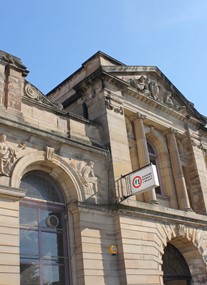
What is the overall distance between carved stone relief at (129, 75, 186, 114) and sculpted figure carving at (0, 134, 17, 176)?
26.0 ft

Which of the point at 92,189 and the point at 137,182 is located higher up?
the point at 137,182

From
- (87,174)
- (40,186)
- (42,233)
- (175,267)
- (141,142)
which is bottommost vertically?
(175,267)

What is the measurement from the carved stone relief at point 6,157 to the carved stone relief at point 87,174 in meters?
2.41

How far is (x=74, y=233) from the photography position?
40.2ft

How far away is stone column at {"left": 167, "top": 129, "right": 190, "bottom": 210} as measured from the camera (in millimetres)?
17005

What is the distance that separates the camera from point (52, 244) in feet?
39.0

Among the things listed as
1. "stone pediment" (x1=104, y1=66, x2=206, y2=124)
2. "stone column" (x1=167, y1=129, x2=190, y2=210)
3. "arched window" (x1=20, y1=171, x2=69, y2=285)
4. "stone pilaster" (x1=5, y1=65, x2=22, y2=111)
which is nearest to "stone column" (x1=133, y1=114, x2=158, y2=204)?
"stone pediment" (x1=104, y1=66, x2=206, y2=124)

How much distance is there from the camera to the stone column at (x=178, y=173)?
1700 cm

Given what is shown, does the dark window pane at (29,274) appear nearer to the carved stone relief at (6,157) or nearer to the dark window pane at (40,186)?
the dark window pane at (40,186)

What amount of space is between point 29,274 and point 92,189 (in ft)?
12.1

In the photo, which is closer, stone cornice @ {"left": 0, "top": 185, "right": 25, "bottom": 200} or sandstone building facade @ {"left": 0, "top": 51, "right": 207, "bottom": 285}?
stone cornice @ {"left": 0, "top": 185, "right": 25, "bottom": 200}

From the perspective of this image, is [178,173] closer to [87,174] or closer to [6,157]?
[87,174]

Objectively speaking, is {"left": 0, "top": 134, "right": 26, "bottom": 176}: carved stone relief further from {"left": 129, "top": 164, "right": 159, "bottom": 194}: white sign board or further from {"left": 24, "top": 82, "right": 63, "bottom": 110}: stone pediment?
{"left": 129, "top": 164, "right": 159, "bottom": 194}: white sign board

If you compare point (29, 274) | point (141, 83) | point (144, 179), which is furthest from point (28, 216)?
point (141, 83)
